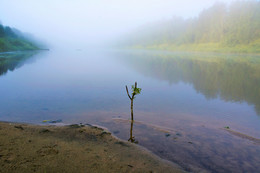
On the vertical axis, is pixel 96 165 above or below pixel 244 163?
above

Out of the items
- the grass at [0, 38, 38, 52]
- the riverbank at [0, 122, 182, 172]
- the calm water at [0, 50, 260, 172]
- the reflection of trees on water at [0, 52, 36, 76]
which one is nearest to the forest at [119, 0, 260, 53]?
the calm water at [0, 50, 260, 172]

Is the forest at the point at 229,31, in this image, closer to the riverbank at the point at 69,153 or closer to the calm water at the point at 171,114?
the calm water at the point at 171,114

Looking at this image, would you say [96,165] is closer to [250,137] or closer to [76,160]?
[76,160]

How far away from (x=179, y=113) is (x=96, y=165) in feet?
34.4

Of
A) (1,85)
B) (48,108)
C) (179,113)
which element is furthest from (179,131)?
(1,85)

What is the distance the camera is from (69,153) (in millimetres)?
7770

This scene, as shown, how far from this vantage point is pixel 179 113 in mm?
16141

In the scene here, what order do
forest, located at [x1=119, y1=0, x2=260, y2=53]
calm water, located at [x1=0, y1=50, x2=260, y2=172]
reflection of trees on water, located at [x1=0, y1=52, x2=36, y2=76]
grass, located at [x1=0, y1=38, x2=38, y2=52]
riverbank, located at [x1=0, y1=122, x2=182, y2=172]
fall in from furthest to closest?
forest, located at [x1=119, y1=0, x2=260, y2=53]
grass, located at [x1=0, y1=38, x2=38, y2=52]
reflection of trees on water, located at [x1=0, y1=52, x2=36, y2=76]
calm water, located at [x1=0, y1=50, x2=260, y2=172]
riverbank, located at [x1=0, y1=122, x2=182, y2=172]

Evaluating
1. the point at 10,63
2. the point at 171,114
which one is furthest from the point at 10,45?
the point at 171,114

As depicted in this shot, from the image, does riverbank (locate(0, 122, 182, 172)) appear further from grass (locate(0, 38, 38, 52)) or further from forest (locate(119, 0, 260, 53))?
forest (locate(119, 0, 260, 53))

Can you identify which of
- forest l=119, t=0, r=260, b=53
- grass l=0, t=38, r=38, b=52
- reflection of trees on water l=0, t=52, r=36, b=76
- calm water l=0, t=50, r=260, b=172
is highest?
forest l=119, t=0, r=260, b=53

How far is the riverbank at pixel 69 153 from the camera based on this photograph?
680cm

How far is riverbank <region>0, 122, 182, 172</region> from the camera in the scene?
22.3 ft

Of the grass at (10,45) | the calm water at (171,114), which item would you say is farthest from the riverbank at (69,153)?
the grass at (10,45)
